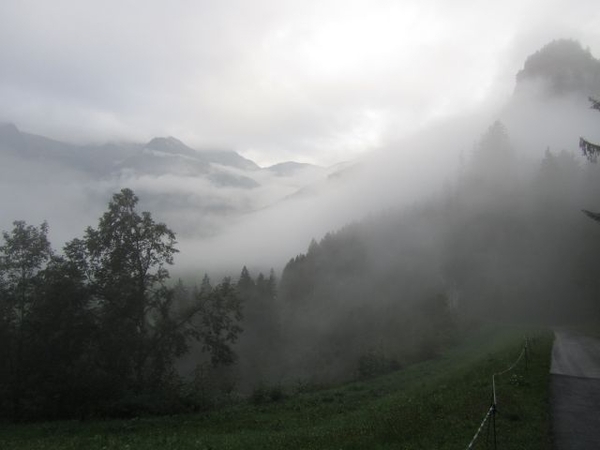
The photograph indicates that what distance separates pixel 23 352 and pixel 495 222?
94137 mm

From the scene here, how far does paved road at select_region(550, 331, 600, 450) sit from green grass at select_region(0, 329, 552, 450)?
0.53 meters

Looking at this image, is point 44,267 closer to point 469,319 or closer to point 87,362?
point 87,362

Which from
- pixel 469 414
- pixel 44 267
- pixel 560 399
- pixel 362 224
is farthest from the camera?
pixel 362 224

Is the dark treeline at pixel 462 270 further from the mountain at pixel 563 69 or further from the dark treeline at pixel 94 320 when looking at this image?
the mountain at pixel 563 69

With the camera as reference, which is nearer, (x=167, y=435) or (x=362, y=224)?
(x=167, y=435)

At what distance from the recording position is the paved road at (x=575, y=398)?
1539 cm

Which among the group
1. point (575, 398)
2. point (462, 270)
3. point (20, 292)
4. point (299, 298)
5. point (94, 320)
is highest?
point (20, 292)

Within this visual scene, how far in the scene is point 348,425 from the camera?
19.8 m

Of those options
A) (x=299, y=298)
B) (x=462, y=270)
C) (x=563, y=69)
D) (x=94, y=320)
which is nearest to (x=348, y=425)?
(x=94, y=320)

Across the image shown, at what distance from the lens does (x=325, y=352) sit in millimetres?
99188

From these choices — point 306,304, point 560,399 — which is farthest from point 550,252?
point 560,399

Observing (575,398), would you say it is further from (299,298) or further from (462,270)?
(299,298)

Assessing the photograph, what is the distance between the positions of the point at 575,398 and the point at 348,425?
35.8 ft

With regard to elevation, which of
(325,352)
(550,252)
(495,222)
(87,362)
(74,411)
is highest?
(495,222)
